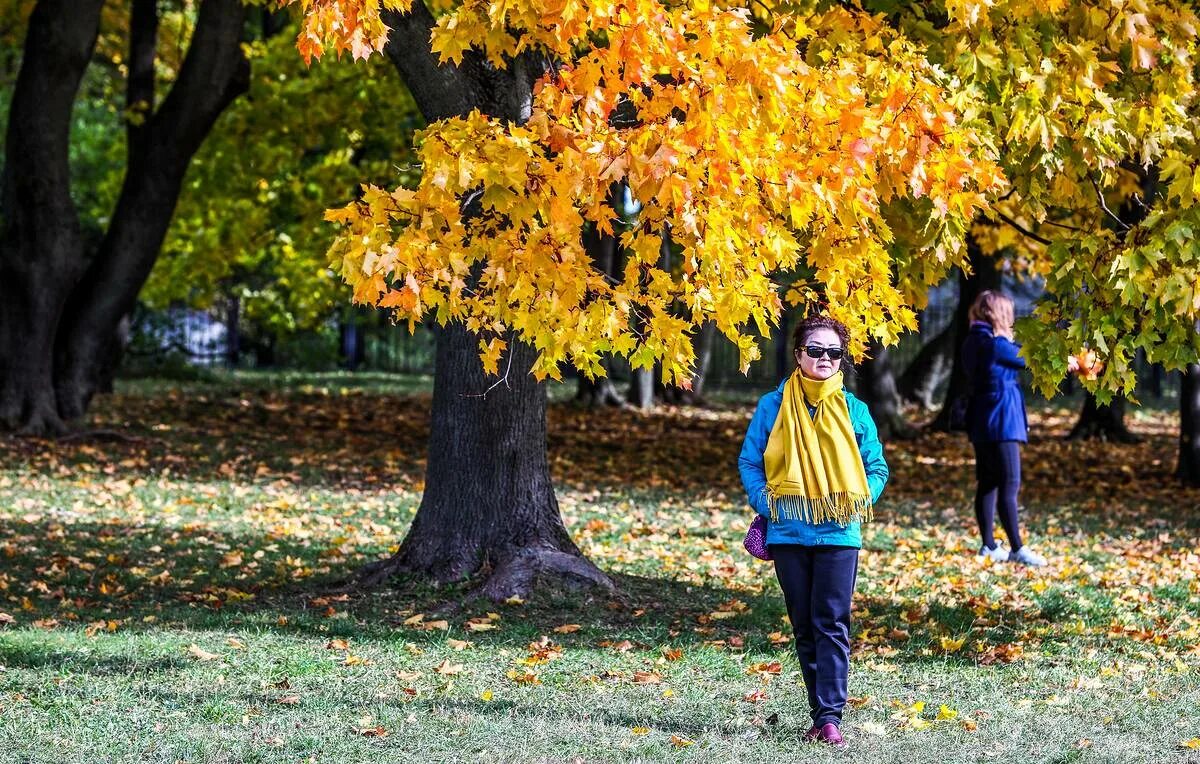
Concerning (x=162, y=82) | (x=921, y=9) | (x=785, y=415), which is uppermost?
(x=162, y=82)

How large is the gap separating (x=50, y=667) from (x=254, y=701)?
1154mm

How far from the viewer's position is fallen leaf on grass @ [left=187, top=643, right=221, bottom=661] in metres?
6.57

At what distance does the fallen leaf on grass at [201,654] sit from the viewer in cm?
657

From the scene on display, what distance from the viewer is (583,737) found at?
535 centimetres

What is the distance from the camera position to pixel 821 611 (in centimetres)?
524

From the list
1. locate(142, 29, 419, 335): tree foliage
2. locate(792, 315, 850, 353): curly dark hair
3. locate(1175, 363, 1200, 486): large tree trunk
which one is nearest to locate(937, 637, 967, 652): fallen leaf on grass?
locate(792, 315, 850, 353): curly dark hair

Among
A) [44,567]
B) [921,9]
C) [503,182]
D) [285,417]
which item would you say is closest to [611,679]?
[503,182]

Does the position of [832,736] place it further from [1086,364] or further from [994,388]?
[994,388]

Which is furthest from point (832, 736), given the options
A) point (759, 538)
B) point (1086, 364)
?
point (1086, 364)

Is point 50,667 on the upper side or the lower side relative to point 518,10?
lower

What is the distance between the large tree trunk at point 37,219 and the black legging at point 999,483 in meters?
9.92

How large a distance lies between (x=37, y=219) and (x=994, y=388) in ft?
34.3

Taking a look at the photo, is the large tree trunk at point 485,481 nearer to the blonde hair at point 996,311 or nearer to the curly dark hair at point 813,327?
the blonde hair at point 996,311

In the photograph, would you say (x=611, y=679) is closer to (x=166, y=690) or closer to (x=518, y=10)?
(x=166, y=690)
